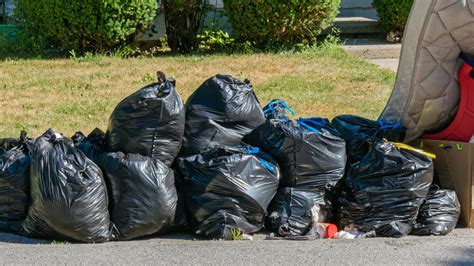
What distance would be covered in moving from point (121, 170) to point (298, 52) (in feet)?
20.9

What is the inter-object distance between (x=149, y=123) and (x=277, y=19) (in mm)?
6014

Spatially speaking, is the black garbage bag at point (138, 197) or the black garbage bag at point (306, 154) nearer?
the black garbage bag at point (138, 197)

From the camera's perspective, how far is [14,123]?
7848mm

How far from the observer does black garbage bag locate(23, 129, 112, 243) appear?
204 inches

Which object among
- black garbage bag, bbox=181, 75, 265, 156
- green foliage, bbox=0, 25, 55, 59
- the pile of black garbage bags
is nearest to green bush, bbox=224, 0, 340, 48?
green foliage, bbox=0, 25, 55, 59

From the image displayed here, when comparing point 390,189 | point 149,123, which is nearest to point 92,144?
point 149,123

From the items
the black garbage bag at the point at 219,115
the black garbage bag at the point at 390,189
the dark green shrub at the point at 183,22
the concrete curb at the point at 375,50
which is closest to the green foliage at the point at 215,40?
the dark green shrub at the point at 183,22

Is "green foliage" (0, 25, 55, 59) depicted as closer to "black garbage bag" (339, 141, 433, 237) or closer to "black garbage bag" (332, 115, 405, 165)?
"black garbage bag" (332, 115, 405, 165)

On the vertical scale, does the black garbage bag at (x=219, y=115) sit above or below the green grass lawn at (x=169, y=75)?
above

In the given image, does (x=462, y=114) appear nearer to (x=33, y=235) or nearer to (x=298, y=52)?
(x=33, y=235)

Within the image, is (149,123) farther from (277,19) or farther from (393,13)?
(393,13)

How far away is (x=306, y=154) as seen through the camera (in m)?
5.60

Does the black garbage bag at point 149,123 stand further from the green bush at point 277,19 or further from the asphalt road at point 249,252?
the green bush at point 277,19

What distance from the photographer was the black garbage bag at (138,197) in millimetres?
5324
